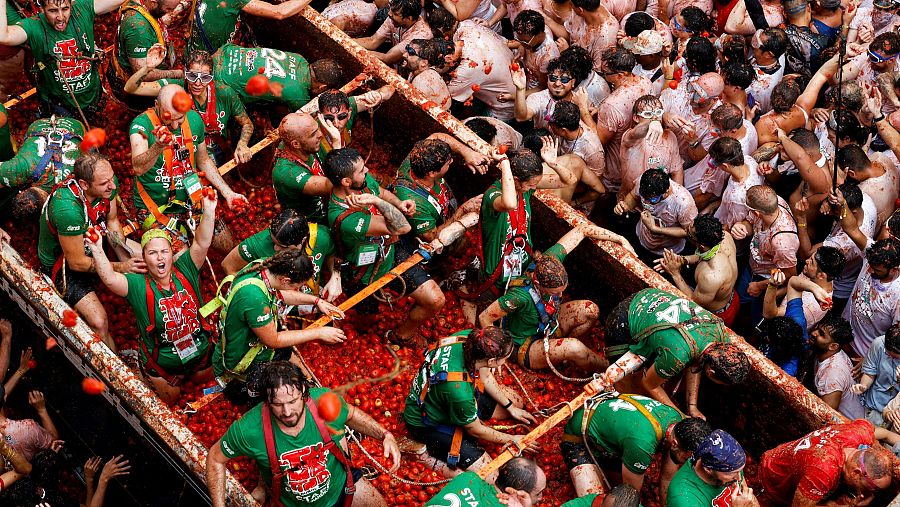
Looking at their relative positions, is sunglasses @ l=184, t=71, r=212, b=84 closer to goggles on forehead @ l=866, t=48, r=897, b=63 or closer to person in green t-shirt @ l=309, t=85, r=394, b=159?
person in green t-shirt @ l=309, t=85, r=394, b=159

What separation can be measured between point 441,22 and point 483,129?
1513mm

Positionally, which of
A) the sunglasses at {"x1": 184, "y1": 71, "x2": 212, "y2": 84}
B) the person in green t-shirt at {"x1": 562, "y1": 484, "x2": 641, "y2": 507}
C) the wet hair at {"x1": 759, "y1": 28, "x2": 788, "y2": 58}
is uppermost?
the sunglasses at {"x1": 184, "y1": 71, "x2": 212, "y2": 84}

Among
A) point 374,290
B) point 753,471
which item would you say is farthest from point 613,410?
point 374,290

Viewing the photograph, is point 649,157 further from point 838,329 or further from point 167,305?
point 167,305

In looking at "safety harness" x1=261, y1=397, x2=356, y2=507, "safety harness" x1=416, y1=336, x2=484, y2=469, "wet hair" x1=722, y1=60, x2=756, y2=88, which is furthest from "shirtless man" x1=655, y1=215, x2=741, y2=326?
"safety harness" x1=261, y1=397, x2=356, y2=507

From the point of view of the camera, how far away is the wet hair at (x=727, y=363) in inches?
352

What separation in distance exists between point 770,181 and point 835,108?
34.9 inches

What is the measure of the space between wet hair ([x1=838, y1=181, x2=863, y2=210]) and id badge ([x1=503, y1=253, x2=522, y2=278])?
2792 mm

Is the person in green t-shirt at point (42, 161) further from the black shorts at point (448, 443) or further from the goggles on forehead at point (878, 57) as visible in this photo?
the goggles on forehead at point (878, 57)

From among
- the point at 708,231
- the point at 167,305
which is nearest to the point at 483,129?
the point at 708,231

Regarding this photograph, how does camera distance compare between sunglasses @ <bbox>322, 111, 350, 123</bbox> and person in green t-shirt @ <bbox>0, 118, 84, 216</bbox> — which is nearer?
person in green t-shirt @ <bbox>0, 118, 84, 216</bbox>

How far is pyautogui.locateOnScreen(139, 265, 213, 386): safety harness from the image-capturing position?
9.03m

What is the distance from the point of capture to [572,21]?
12.5 meters

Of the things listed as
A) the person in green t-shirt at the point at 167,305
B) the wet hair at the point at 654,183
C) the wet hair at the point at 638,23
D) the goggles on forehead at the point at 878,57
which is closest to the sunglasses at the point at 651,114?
the wet hair at the point at 654,183
